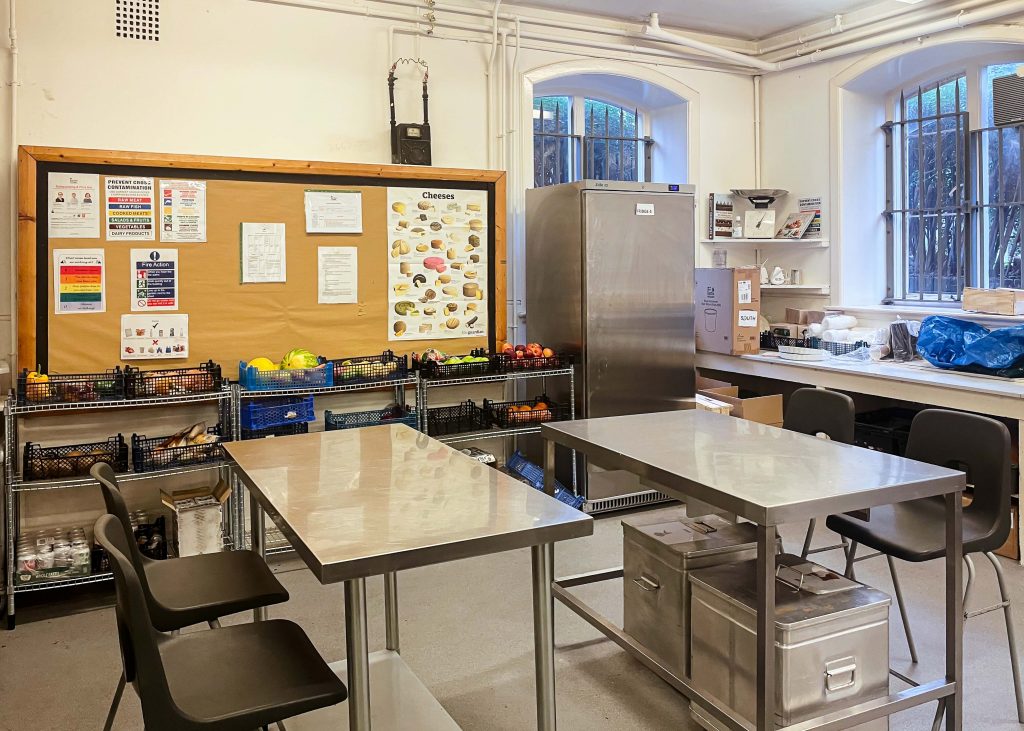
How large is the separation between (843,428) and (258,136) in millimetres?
3248

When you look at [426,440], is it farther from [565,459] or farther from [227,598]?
[565,459]

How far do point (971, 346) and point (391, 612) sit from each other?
340cm

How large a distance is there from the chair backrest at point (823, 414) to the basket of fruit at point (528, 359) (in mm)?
1510

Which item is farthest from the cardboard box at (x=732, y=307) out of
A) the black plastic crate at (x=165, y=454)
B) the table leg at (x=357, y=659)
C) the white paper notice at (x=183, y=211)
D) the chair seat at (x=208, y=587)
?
the table leg at (x=357, y=659)

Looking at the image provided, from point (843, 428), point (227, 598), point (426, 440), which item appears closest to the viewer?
point (227, 598)

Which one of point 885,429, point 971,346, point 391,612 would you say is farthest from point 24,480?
point 971,346

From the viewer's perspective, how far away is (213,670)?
6.03 feet

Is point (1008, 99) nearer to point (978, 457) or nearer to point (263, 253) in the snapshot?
point (978, 457)

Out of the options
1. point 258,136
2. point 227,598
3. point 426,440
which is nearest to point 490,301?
point 258,136

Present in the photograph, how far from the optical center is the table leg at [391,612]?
9.07 feet

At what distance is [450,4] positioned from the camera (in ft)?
16.0

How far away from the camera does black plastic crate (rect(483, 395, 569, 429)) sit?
15.1ft

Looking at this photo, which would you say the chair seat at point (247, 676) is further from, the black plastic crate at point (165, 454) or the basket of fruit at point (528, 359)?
the basket of fruit at point (528, 359)

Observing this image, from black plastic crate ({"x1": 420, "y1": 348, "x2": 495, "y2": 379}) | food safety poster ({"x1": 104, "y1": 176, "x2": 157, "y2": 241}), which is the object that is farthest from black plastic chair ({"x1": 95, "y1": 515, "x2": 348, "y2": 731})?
food safety poster ({"x1": 104, "y1": 176, "x2": 157, "y2": 241})
